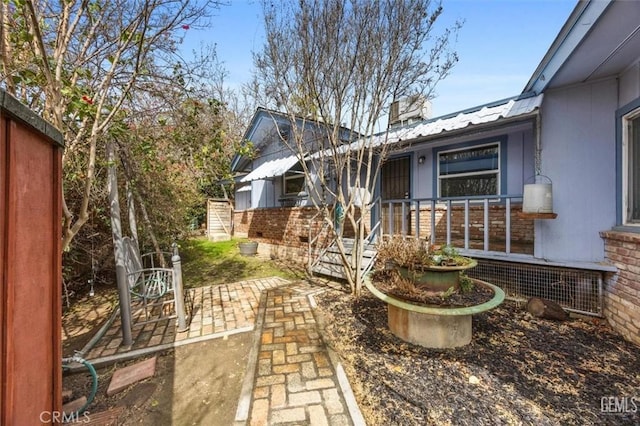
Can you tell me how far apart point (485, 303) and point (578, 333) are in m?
2.04

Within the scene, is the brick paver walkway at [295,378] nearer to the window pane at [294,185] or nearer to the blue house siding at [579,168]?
the blue house siding at [579,168]

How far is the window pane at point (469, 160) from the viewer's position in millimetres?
6586

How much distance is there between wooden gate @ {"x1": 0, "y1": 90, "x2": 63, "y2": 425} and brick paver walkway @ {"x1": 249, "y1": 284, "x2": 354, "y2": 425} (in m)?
1.70

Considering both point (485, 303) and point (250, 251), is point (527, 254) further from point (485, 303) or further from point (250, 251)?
point (250, 251)

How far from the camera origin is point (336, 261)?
7281mm

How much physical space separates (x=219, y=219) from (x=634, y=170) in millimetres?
16401

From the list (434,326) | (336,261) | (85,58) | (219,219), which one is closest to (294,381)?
(434,326)

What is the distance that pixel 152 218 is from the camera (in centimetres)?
741

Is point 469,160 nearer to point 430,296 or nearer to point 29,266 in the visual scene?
point 430,296

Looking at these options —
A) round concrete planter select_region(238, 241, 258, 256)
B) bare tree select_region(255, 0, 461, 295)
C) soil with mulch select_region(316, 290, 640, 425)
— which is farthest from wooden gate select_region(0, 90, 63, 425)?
round concrete planter select_region(238, 241, 258, 256)

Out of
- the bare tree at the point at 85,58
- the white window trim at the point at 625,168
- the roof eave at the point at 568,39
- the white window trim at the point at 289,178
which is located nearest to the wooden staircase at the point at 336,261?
the white window trim at the point at 289,178

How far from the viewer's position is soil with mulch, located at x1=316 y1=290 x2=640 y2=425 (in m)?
2.51

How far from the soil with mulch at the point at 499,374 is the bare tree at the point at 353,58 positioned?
2.27 metres

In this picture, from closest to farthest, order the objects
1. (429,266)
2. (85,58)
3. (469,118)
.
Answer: (85,58) < (429,266) < (469,118)
